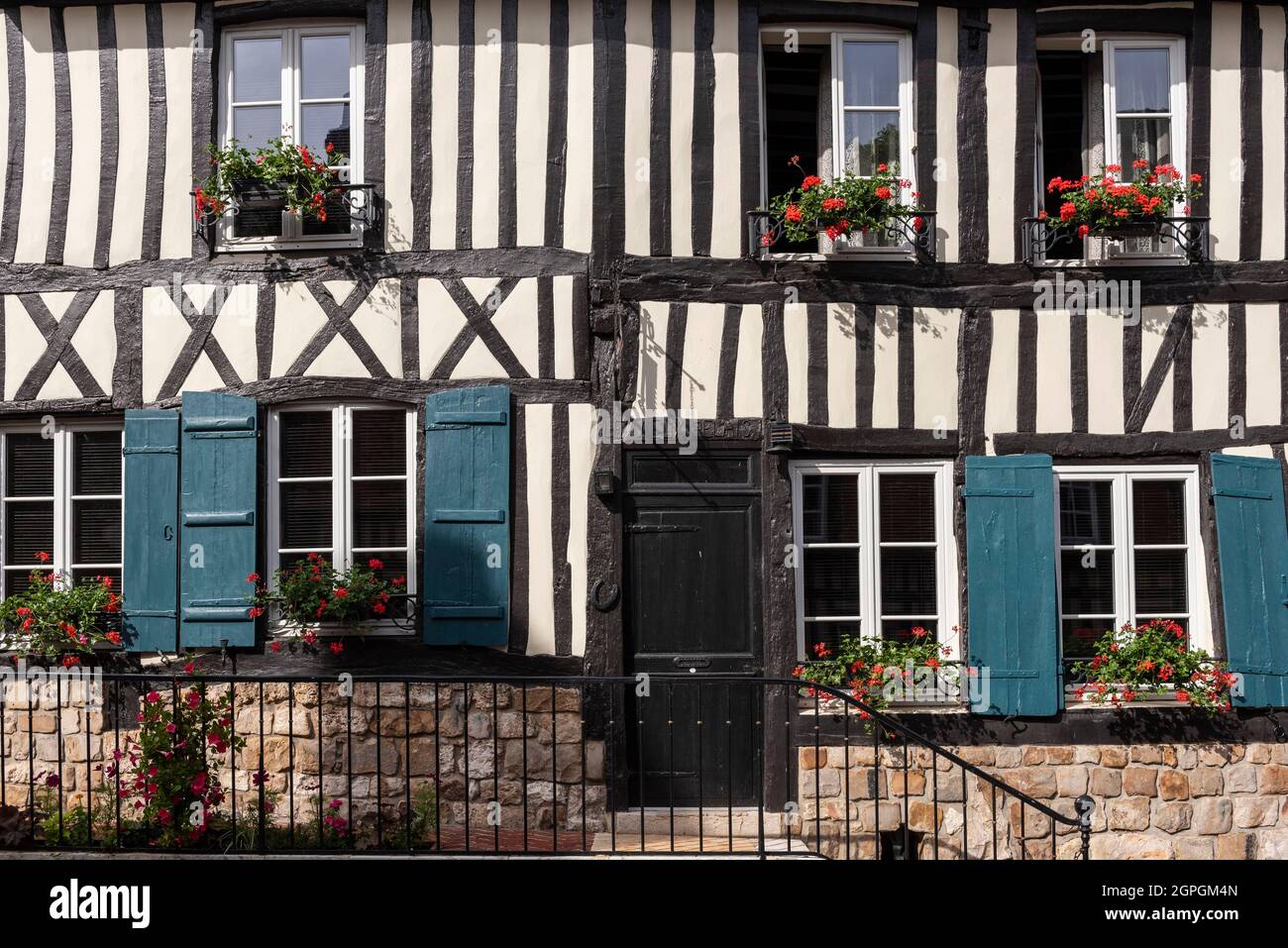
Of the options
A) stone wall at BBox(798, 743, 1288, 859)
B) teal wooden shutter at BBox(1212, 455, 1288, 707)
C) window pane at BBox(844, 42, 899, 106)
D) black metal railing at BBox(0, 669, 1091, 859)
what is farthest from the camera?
window pane at BBox(844, 42, 899, 106)

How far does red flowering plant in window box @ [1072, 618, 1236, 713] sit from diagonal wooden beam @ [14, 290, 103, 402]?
21.5 feet

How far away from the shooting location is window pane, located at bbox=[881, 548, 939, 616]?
7.25 meters

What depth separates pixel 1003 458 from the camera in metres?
7.16

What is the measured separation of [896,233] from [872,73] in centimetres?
110

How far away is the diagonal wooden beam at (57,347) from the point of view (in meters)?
7.28

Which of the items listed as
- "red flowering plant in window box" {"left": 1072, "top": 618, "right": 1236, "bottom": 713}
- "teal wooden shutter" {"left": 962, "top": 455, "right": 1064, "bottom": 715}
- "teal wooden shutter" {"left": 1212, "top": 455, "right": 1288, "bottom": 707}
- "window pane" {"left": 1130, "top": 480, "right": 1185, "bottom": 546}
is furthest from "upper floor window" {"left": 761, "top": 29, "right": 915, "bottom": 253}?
"red flowering plant in window box" {"left": 1072, "top": 618, "right": 1236, "bottom": 713}

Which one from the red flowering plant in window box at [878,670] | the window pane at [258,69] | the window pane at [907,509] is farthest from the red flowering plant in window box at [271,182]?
the red flowering plant in window box at [878,670]

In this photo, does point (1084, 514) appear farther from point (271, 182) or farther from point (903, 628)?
point (271, 182)

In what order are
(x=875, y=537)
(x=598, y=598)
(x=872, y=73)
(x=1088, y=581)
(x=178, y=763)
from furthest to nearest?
(x=872, y=73)
(x=1088, y=581)
(x=875, y=537)
(x=598, y=598)
(x=178, y=763)

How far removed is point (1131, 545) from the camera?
7285 millimetres

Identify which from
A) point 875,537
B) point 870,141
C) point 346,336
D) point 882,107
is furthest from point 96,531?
point 882,107

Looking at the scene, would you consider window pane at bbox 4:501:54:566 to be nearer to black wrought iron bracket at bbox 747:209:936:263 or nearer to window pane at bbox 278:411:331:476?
window pane at bbox 278:411:331:476
